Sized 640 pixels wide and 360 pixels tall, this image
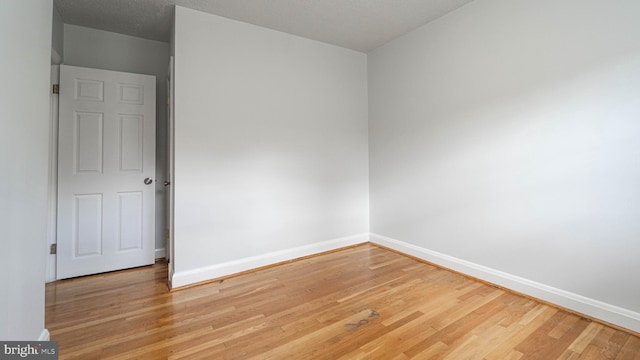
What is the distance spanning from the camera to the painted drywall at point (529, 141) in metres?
1.83

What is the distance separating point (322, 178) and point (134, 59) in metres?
2.53

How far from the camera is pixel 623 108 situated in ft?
5.91

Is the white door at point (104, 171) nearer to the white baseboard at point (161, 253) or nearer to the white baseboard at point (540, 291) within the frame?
the white baseboard at point (161, 253)

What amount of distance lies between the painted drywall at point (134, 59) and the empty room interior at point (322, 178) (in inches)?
0.8

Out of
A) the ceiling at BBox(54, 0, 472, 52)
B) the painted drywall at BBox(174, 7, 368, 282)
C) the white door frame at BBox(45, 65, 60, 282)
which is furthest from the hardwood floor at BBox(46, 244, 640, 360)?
the ceiling at BBox(54, 0, 472, 52)

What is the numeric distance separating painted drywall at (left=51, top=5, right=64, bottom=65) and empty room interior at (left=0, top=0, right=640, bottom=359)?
0.03 metres

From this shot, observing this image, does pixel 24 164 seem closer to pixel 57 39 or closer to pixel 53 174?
pixel 53 174

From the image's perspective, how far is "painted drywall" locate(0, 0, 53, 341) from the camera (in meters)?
1.22

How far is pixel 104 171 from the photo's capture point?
283 centimetres

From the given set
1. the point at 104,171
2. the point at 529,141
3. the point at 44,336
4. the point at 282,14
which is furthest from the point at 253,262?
the point at 529,141

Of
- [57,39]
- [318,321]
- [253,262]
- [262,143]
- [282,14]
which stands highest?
[282,14]

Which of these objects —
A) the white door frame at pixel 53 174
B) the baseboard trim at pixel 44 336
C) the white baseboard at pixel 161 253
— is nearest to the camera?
the baseboard trim at pixel 44 336

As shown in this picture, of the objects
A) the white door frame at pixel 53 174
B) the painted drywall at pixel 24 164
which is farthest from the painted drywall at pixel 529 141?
the white door frame at pixel 53 174

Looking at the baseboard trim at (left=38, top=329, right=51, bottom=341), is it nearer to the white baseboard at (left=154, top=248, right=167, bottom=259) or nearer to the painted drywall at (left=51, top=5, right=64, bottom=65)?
the white baseboard at (left=154, top=248, right=167, bottom=259)
